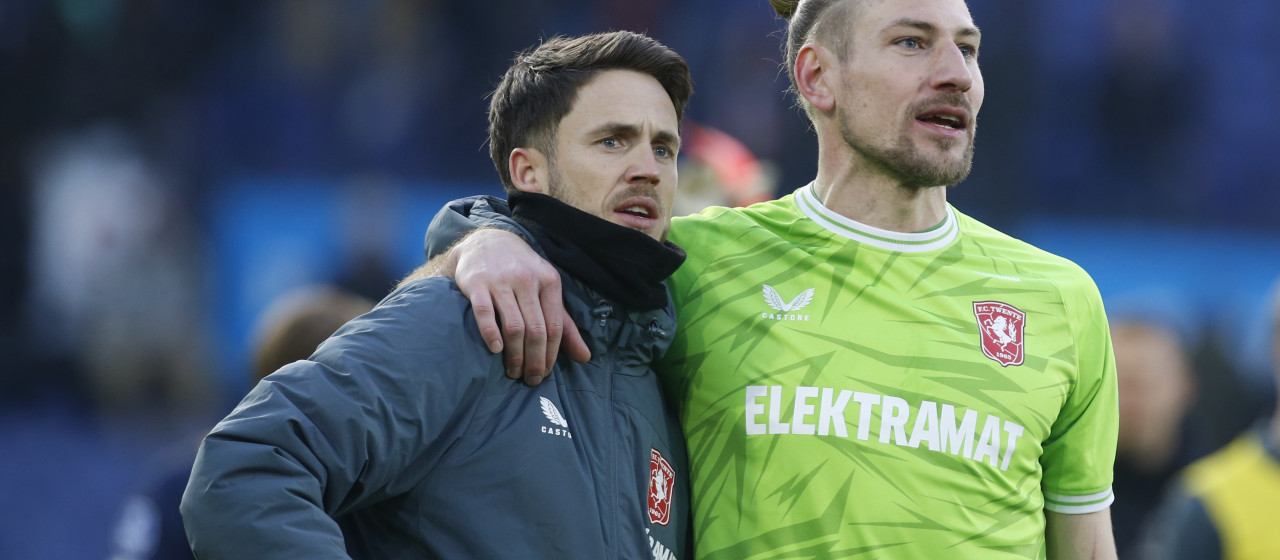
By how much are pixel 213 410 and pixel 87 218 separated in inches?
51.3

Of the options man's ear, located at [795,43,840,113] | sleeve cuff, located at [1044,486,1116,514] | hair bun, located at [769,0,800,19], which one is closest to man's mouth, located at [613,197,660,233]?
man's ear, located at [795,43,840,113]

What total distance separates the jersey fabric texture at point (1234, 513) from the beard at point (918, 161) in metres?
1.34

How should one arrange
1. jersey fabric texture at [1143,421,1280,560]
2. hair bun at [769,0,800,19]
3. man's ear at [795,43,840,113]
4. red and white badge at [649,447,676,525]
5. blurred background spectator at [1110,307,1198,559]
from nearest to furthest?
red and white badge at [649,447,676,525]
man's ear at [795,43,840,113]
hair bun at [769,0,800,19]
jersey fabric texture at [1143,421,1280,560]
blurred background spectator at [1110,307,1198,559]

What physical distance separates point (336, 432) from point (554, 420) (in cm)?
43

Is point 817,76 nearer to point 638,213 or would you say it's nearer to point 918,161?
point 918,161

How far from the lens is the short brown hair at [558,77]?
2680 millimetres

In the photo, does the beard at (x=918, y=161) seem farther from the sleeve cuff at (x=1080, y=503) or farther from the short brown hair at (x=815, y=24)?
the sleeve cuff at (x=1080, y=503)

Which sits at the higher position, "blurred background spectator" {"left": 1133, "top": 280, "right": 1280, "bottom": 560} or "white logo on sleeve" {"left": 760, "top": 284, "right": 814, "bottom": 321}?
"white logo on sleeve" {"left": 760, "top": 284, "right": 814, "bottom": 321}

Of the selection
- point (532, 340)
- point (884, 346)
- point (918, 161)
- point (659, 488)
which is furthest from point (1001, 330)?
point (532, 340)

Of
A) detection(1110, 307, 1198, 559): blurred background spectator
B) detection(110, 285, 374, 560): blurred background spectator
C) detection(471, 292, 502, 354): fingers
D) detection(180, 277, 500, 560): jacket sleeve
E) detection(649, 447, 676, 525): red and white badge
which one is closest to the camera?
detection(180, 277, 500, 560): jacket sleeve

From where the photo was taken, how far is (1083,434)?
9.24ft

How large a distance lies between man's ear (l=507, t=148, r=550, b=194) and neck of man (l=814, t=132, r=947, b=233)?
0.70 m

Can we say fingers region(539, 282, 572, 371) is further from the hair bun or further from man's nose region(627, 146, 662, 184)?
the hair bun

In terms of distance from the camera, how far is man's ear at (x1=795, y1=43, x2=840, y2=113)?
9.98 feet
